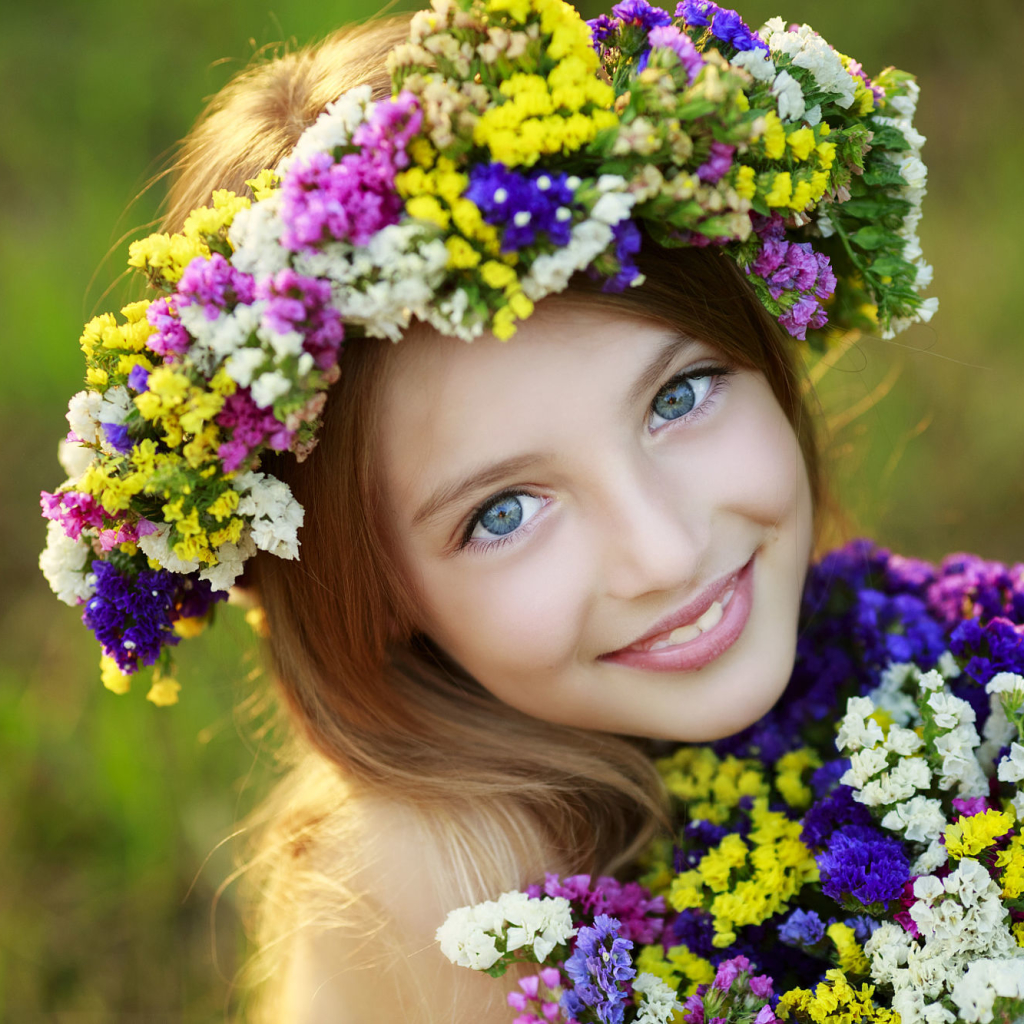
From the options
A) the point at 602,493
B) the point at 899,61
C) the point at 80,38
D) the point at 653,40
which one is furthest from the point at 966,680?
the point at 80,38

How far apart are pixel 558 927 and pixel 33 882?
221 centimetres

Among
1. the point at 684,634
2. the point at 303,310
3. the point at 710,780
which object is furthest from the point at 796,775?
the point at 303,310

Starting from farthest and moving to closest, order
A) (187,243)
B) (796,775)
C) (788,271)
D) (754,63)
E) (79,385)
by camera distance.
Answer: (79,385)
(796,775)
(788,271)
(754,63)
(187,243)

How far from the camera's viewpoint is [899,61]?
476cm

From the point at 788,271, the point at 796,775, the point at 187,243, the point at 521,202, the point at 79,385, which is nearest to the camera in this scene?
the point at 521,202

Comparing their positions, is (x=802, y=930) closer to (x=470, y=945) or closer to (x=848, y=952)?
(x=848, y=952)

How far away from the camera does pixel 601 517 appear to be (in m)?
1.68

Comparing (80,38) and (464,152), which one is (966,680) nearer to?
(464,152)

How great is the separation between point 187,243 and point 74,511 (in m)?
0.46

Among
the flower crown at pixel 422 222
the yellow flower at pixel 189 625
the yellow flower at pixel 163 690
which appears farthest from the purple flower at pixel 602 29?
the yellow flower at pixel 163 690

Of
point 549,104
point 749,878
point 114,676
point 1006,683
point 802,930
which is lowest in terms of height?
point 802,930

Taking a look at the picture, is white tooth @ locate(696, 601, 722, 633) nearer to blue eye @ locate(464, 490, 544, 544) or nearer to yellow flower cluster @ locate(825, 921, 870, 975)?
blue eye @ locate(464, 490, 544, 544)

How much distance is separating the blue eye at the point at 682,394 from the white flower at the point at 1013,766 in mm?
Answer: 766

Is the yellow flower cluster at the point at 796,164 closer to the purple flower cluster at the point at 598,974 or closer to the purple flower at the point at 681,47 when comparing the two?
the purple flower at the point at 681,47
